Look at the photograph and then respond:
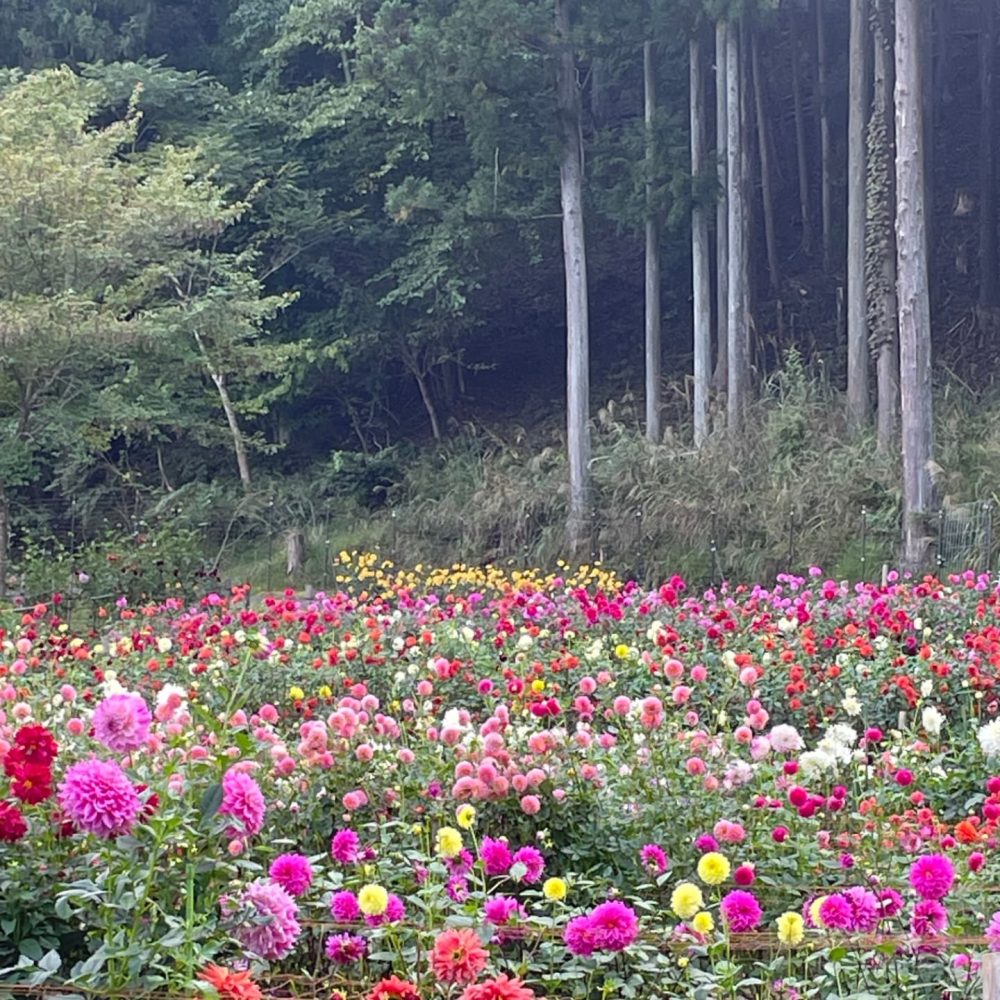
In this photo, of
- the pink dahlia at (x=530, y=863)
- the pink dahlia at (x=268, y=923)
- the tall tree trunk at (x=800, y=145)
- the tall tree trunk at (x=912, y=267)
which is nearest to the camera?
the pink dahlia at (x=268, y=923)

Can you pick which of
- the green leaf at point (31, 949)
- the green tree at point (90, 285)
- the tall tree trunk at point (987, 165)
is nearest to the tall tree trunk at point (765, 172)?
the tall tree trunk at point (987, 165)

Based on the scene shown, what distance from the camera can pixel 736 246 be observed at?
613 inches

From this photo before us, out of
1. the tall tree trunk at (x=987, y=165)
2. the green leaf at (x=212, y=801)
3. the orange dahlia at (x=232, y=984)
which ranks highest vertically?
the tall tree trunk at (x=987, y=165)

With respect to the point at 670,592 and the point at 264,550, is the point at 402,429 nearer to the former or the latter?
the point at 264,550

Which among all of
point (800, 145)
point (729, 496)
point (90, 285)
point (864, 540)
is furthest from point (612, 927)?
point (800, 145)

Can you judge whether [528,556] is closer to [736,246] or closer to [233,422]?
[736,246]

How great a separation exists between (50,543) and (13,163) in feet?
20.5

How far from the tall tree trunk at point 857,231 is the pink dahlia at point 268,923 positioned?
1310cm

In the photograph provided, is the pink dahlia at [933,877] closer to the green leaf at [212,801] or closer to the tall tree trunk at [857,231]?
the green leaf at [212,801]

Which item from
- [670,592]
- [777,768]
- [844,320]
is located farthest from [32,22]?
[777,768]

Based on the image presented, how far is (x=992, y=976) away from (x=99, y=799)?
1.14 m

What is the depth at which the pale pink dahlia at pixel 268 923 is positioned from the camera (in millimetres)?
1913

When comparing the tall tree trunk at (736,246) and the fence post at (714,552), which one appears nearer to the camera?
the fence post at (714,552)

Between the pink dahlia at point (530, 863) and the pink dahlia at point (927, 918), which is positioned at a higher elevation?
the pink dahlia at point (530, 863)
